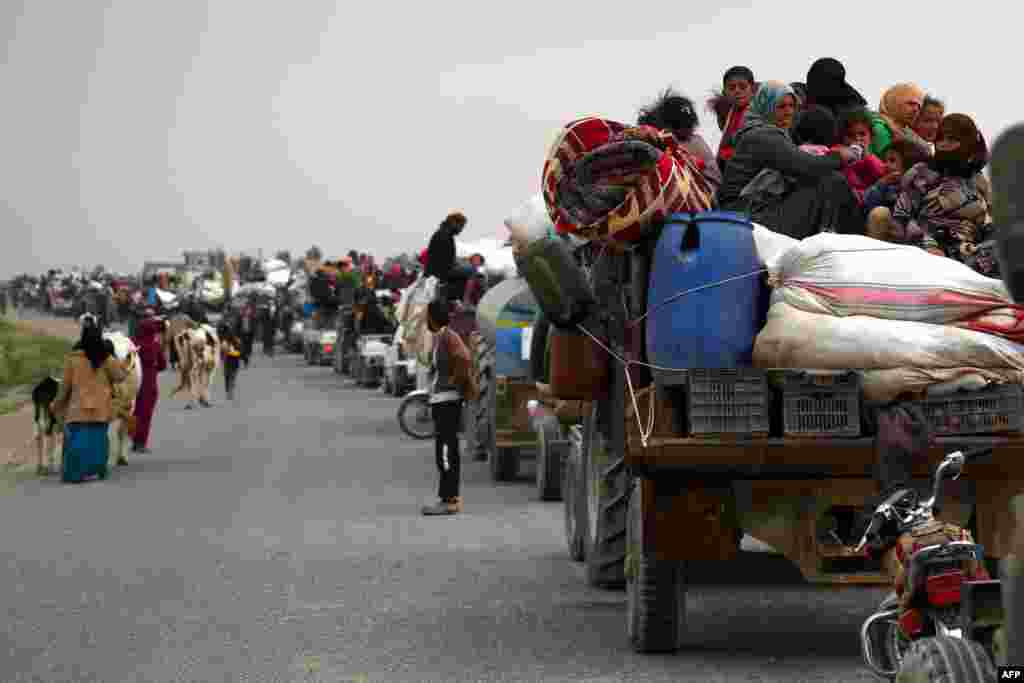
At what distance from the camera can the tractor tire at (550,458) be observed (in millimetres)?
18234

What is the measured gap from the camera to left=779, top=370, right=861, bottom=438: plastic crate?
30.2 ft

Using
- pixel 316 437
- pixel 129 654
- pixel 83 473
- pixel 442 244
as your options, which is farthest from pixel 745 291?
pixel 316 437

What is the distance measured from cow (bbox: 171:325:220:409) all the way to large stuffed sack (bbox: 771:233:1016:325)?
2567cm

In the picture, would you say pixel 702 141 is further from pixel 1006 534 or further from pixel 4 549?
pixel 4 549

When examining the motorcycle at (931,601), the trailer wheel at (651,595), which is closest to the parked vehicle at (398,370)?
the trailer wheel at (651,595)

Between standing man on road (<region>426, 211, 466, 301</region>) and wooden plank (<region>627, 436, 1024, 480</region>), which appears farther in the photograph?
standing man on road (<region>426, 211, 466, 301</region>)

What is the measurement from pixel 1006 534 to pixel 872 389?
0.88m

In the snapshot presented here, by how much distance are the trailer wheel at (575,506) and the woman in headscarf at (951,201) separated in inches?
130

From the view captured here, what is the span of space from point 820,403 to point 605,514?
3.01m

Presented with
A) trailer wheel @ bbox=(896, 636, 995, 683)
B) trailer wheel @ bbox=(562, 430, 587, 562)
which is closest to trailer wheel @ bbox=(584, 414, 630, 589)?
trailer wheel @ bbox=(562, 430, 587, 562)

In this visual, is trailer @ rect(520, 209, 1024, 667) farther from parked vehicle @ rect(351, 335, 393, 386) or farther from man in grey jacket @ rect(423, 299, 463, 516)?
parked vehicle @ rect(351, 335, 393, 386)

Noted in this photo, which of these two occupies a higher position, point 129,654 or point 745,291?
point 745,291

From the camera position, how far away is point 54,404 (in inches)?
872

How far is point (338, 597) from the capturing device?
40.7 feet
